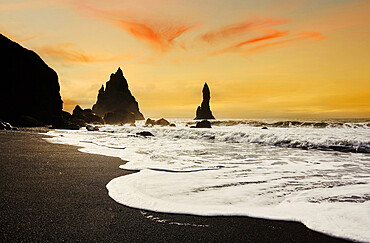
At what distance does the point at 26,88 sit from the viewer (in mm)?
33594

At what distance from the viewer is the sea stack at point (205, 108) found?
125 m

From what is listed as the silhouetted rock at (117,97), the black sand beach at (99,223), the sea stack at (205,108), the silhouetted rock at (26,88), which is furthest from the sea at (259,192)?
the silhouetted rock at (117,97)

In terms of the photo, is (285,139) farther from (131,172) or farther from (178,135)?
(131,172)

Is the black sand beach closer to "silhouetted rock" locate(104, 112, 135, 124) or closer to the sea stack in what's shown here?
"silhouetted rock" locate(104, 112, 135, 124)

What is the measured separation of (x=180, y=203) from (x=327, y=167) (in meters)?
4.83

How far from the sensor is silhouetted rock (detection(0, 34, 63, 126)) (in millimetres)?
31109

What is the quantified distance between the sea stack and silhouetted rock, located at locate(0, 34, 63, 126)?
9341cm

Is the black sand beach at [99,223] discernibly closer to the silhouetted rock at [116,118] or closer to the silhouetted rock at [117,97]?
the silhouetted rock at [116,118]

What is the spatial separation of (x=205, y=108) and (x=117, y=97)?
2128 inches

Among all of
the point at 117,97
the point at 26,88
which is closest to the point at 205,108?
the point at 117,97

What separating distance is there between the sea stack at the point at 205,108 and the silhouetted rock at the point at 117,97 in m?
38.7

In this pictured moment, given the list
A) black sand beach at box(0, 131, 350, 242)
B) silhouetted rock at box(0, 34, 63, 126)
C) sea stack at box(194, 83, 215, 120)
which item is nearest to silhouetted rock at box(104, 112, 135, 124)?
silhouetted rock at box(0, 34, 63, 126)

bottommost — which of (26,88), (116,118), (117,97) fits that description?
(116,118)

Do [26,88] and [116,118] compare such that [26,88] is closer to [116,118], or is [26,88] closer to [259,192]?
[116,118]
